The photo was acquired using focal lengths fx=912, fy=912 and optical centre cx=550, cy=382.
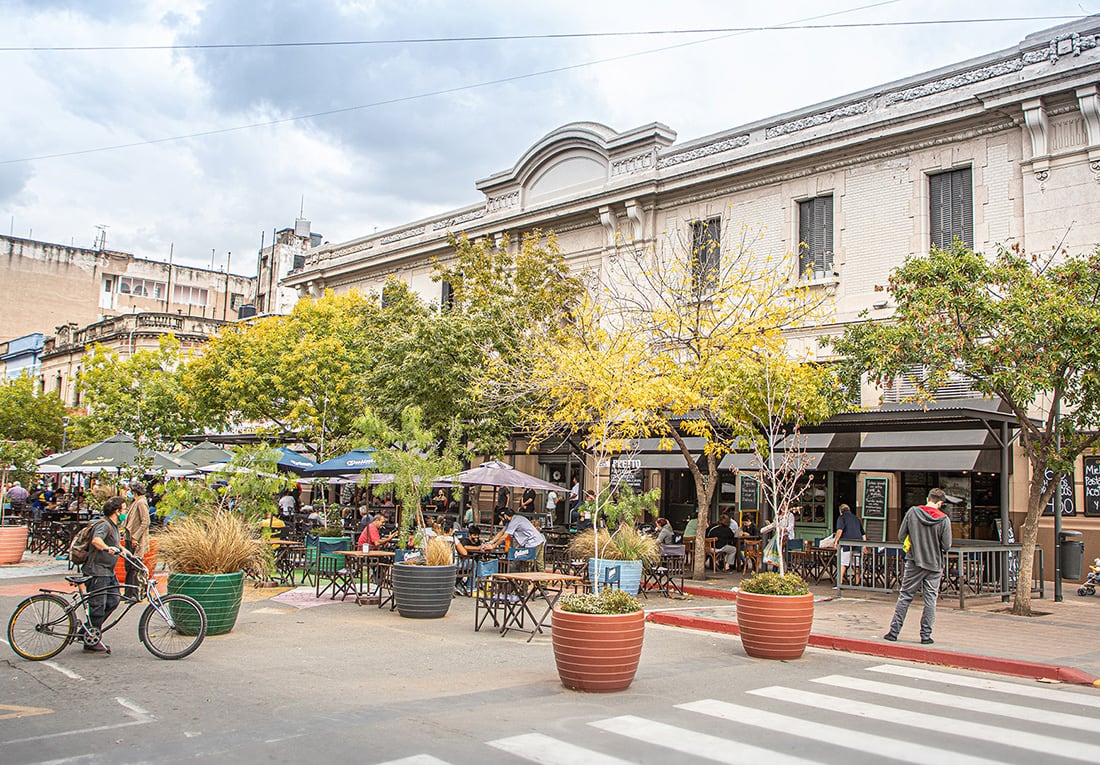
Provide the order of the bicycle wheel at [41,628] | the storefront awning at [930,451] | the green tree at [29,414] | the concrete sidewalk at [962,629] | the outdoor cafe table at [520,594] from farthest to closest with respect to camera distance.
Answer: the green tree at [29,414]
the storefront awning at [930,451]
the outdoor cafe table at [520,594]
the concrete sidewalk at [962,629]
the bicycle wheel at [41,628]

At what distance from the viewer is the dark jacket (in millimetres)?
11188

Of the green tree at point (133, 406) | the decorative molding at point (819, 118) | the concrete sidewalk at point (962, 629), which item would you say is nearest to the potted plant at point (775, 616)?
the concrete sidewalk at point (962, 629)

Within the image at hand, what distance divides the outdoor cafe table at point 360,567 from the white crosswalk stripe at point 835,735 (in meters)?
7.85

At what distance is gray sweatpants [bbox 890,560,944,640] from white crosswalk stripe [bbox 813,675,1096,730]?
7.47 feet

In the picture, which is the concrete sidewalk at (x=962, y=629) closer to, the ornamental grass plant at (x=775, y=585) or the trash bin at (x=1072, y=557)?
the trash bin at (x=1072, y=557)

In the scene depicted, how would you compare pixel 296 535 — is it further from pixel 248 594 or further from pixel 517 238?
pixel 517 238

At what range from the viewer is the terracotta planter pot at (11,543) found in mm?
18719

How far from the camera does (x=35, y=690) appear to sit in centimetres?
770

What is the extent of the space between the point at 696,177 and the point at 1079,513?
12.5 m

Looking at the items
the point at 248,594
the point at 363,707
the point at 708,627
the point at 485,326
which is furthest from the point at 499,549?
the point at 363,707

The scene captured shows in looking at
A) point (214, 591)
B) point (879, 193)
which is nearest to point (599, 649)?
point (214, 591)

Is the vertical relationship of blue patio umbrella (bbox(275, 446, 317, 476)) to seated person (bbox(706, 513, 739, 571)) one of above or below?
above

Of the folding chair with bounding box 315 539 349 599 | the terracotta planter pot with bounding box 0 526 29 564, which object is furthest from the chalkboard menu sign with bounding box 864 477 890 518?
the terracotta planter pot with bounding box 0 526 29 564

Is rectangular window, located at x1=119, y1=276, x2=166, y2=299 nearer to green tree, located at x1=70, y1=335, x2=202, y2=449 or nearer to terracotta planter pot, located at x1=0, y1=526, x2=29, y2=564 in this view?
green tree, located at x1=70, y1=335, x2=202, y2=449
